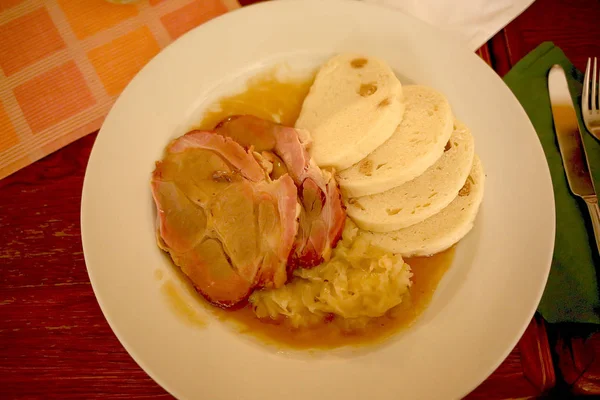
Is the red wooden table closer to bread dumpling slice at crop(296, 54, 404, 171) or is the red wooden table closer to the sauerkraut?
the sauerkraut

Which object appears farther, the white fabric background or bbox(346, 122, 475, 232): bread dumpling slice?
the white fabric background

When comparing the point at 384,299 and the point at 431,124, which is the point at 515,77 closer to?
the point at 431,124

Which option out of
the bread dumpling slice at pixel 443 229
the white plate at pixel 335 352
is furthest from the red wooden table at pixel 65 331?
the bread dumpling slice at pixel 443 229

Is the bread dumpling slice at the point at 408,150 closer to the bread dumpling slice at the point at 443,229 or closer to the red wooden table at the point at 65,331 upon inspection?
the bread dumpling slice at the point at 443,229

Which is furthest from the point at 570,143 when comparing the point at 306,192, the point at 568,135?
the point at 306,192

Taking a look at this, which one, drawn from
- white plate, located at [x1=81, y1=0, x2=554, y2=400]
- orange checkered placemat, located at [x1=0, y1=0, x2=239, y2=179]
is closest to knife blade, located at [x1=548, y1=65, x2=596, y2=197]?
white plate, located at [x1=81, y1=0, x2=554, y2=400]

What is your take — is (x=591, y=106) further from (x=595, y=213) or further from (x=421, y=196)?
(x=421, y=196)
